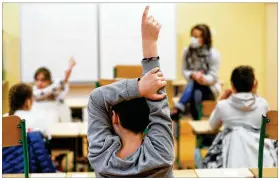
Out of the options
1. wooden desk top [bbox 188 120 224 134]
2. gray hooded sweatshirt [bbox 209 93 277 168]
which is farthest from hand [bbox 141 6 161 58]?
wooden desk top [bbox 188 120 224 134]

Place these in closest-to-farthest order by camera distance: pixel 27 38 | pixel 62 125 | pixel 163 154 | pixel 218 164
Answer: pixel 163 154 < pixel 218 164 < pixel 62 125 < pixel 27 38

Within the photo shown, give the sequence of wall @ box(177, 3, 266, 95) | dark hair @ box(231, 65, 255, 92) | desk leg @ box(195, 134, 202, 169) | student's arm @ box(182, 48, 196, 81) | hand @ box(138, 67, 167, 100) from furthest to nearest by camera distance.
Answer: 1. wall @ box(177, 3, 266, 95)
2. student's arm @ box(182, 48, 196, 81)
3. desk leg @ box(195, 134, 202, 169)
4. dark hair @ box(231, 65, 255, 92)
5. hand @ box(138, 67, 167, 100)

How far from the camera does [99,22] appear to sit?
690 centimetres

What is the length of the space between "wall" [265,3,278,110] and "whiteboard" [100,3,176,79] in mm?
1405

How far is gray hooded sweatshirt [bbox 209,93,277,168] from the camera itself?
9.95 feet

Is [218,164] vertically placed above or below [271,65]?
below

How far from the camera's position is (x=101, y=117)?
1538 millimetres

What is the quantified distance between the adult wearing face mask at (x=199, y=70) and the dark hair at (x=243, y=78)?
5.62 ft

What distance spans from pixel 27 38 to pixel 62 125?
10.2ft

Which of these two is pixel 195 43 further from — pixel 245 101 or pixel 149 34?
pixel 149 34

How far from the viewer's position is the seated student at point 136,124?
1.48m

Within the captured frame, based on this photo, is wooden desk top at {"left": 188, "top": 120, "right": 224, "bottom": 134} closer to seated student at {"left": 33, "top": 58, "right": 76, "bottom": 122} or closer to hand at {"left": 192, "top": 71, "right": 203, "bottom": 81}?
hand at {"left": 192, "top": 71, "right": 203, "bottom": 81}

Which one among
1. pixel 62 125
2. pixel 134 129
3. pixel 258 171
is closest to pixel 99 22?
pixel 62 125

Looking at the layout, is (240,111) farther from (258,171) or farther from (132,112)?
(132,112)
